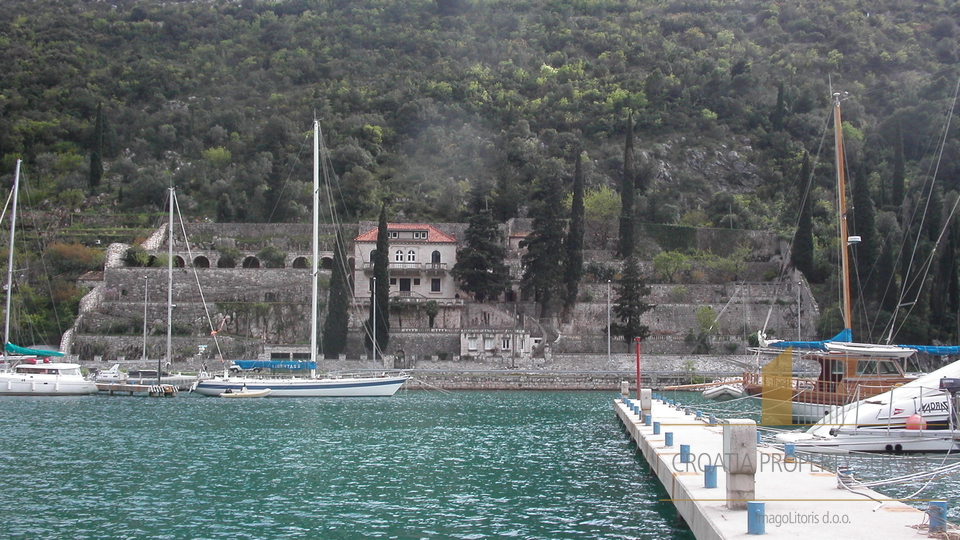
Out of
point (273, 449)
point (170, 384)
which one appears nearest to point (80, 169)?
point (170, 384)

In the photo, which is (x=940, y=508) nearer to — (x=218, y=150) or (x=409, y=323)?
(x=409, y=323)

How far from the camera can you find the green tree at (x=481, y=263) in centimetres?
6122

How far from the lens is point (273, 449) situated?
2725 centimetres

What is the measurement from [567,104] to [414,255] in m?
44.4

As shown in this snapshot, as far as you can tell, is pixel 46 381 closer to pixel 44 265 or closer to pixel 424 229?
pixel 44 265

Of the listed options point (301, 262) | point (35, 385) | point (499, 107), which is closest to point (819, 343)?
point (35, 385)

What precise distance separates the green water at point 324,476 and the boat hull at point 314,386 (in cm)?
668

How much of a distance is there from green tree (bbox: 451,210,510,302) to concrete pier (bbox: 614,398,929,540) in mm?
42138

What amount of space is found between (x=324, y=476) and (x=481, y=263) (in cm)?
3919

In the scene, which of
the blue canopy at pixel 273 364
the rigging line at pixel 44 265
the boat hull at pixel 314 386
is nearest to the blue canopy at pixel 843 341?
the boat hull at pixel 314 386

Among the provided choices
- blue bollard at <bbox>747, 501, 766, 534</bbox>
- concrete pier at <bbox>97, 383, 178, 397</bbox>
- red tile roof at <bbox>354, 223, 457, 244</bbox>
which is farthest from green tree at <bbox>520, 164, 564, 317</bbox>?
blue bollard at <bbox>747, 501, 766, 534</bbox>

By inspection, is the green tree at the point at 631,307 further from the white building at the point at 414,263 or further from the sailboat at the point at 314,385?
the sailboat at the point at 314,385

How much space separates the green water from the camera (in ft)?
56.7

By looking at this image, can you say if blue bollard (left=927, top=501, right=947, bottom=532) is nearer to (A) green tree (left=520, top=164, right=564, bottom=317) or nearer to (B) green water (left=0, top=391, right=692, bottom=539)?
(B) green water (left=0, top=391, right=692, bottom=539)
